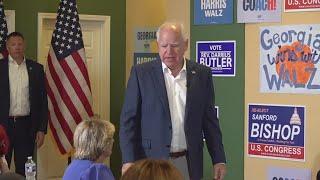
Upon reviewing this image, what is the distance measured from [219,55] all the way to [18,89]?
194 centimetres

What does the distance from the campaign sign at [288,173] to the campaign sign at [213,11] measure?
1.42 meters

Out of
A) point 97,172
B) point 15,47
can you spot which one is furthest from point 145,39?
point 97,172

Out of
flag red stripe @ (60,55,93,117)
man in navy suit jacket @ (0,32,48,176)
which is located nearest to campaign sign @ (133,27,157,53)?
flag red stripe @ (60,55,93,117)

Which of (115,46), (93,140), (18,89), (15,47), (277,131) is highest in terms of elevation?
(115,46)

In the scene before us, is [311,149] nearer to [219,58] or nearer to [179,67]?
[219,58]

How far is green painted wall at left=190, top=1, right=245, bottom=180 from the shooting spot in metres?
5.58

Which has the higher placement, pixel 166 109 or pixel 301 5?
pixel 301 5

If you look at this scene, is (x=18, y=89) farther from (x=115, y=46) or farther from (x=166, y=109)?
(x=166, y=109)

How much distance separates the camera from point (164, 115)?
337 centimetres

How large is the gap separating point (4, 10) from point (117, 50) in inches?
65.5

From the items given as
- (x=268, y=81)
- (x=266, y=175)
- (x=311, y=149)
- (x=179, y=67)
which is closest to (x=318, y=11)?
(x=268, y=81)

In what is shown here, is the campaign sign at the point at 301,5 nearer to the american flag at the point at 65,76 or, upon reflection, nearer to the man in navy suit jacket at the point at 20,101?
the american flag at the point at 65,76

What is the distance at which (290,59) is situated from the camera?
5.24 m

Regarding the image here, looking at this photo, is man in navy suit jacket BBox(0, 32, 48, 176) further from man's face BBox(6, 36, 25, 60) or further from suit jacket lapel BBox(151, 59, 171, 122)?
suit jacket lapel BBox(151, 59, 171, 122)
